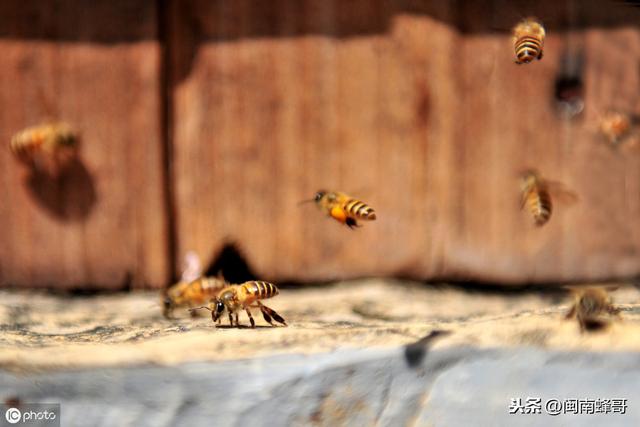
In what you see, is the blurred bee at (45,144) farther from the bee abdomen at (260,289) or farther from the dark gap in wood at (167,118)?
the bee abdomen at (260,289)

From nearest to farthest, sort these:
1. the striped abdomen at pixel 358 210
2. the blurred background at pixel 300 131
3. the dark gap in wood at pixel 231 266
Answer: the striped abdomen at pixel 358 210
the blurred background at pixel 300 131
the dark gap in wood at pixel 231 266

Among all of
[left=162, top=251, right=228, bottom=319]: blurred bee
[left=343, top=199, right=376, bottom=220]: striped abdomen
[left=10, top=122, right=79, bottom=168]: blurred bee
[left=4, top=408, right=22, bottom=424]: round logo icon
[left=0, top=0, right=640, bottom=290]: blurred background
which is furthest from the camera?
[left=0, top=0, right=640, bottom=290]: blurred background

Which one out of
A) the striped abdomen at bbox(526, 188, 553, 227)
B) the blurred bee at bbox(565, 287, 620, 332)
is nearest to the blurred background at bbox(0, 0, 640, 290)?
the striped abdomen at bbox(526, 188, 553, 227)

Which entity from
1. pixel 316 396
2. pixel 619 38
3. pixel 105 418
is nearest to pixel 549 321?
pixel 316 396

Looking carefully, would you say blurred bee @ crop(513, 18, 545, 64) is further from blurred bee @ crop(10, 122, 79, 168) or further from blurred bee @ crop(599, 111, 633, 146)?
blurred bee @ crop(10, 122, 79, 168)

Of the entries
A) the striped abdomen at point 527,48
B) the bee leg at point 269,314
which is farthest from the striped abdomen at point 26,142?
the striped abdomen at point 527,48

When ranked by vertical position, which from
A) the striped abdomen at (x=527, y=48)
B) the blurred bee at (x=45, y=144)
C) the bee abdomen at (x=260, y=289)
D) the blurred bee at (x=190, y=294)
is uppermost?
the striped abdomen at (x=527, y=48)
